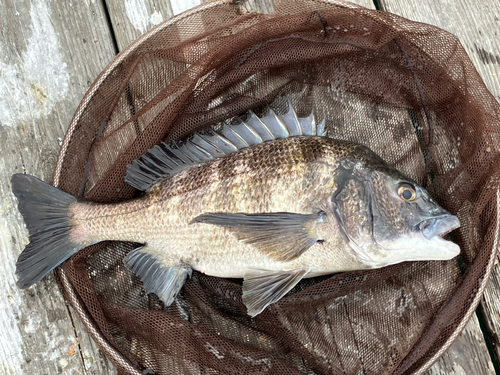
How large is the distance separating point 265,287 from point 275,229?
0.95ft

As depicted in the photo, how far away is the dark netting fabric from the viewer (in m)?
1.86

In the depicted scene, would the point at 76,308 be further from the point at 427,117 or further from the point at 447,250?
the point at 427,117

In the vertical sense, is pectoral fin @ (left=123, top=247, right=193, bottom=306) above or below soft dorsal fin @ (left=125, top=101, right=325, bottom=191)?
Answer: below

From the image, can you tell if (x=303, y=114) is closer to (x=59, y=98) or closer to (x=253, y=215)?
(x=253, y=215)

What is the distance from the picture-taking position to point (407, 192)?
1697mm

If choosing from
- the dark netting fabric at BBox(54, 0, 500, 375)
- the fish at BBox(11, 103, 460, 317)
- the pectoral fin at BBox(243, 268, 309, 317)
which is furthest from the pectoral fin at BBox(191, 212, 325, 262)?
the dark netting fabric at BBox(54, 0, 500, 375)

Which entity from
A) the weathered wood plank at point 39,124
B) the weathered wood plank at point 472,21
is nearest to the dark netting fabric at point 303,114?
the weathered wood plank at point 39,124

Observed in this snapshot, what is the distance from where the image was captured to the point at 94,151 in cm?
198

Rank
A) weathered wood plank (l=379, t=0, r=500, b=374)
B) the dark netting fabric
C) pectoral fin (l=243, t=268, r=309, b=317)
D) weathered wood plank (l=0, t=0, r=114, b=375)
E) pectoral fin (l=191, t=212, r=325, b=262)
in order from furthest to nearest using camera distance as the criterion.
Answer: weathered wood plank (l=379, t=0, r=500, b=374), weathered wood plank (l=0, t=0, r=114, b=375), the dark netting fabric, pectoral fin (l=243, t=268, r=309, b=317), pectoral fin (l=191, t=212, r=325, b=262)

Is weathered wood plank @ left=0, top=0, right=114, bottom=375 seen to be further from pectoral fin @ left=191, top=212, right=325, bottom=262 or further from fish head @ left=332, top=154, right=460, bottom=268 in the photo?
fish head @ left=332, top=154, right=460, bottom=268

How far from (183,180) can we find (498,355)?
1.85 meters

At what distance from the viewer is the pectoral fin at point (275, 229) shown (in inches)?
63.5

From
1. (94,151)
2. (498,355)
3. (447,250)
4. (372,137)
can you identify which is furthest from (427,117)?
(94,151)

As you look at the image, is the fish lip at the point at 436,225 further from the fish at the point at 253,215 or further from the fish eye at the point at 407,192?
the fish eye at the point at 407,192
